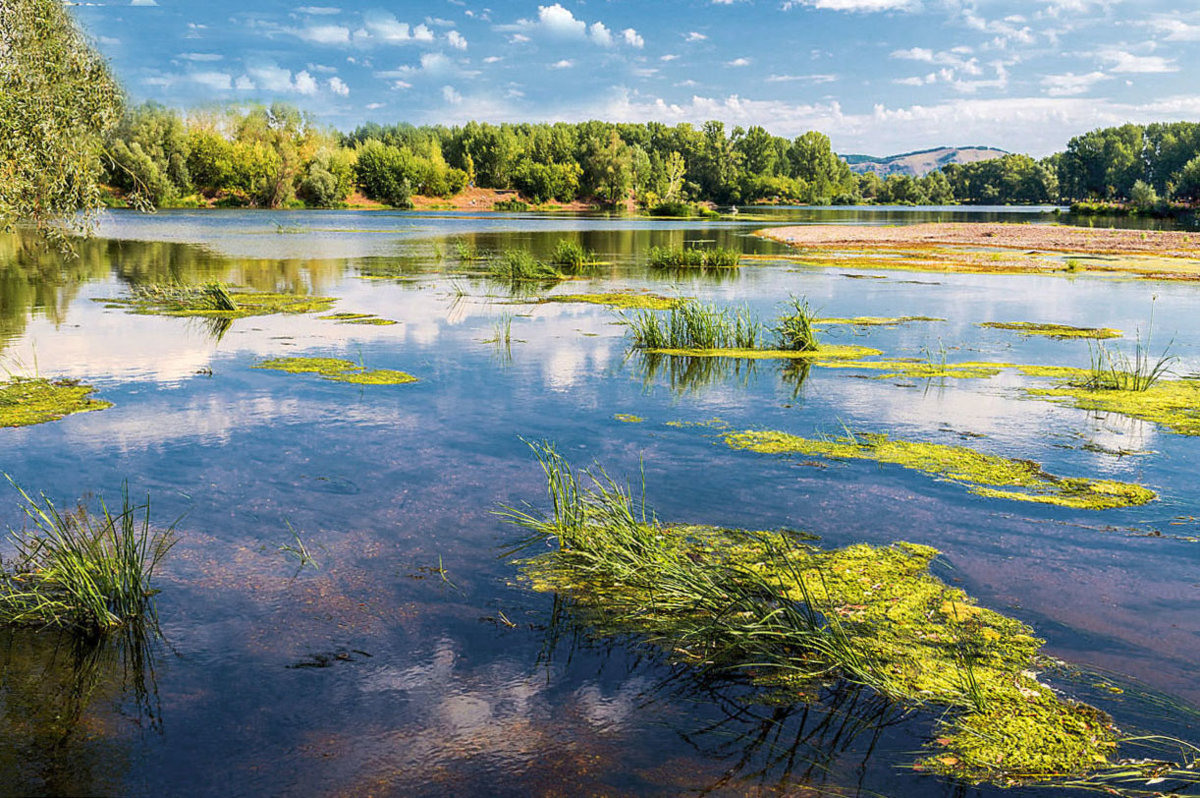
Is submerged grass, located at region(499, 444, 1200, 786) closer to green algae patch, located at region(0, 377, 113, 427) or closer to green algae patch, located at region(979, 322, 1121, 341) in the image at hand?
green algae patch, located at region(0, 377, 113, 427)

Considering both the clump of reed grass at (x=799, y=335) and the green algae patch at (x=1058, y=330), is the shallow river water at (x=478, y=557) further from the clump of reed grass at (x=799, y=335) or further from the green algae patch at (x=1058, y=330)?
the clump of reed grass at (x=799, y=335)

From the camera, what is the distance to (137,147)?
85.5m

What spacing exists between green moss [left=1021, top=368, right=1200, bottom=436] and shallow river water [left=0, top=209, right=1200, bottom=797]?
450mm

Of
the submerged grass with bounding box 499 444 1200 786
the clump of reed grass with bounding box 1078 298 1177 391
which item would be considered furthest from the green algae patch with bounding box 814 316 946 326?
the submerged grass with bounding box 499 444 1200 786

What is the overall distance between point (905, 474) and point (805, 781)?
5.04 meters

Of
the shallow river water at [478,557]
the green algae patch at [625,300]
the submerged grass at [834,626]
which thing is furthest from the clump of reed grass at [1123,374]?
the green algae patch at [625,300]

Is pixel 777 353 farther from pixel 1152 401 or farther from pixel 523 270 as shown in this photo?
pixel 523 270

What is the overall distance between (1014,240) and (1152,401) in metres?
40.5

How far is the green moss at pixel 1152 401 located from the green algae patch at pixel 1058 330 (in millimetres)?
4262

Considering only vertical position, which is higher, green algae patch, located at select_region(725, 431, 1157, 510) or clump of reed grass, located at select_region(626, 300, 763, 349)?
clump of reed grass, located at select_region(626, 300, 763, 349)

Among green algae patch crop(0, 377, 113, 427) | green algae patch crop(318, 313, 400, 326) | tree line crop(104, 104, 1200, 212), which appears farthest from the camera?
tree line crop(104, 104, 1200, 212)

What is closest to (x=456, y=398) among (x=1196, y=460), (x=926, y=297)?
(x=1196, y=460)

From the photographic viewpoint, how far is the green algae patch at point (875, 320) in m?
18.1

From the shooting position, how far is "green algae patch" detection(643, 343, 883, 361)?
48.1ft
